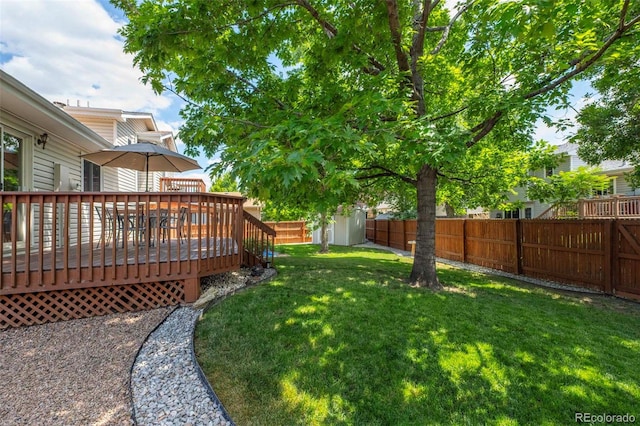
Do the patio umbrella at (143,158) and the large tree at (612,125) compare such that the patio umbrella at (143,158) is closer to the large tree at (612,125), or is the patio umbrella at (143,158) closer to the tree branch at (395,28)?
the tree branch at (395,28)

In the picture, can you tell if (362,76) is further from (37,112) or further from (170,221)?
(37,112)

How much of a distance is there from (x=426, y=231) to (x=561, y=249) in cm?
396

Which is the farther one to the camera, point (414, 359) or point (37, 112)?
point (37, 112)

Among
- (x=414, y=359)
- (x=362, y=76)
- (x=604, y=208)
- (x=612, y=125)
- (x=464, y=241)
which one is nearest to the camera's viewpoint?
(x=414, y=359)

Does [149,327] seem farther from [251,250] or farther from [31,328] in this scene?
[251,250]

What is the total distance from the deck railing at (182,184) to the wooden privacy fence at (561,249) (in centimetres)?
1352

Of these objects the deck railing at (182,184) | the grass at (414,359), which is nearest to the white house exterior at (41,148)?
the grass at (414,359)

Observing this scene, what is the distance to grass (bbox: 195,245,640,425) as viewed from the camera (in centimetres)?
250

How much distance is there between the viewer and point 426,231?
648 centimetres

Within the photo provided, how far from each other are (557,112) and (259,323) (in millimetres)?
7191

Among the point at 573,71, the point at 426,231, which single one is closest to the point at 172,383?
the point at 426,231

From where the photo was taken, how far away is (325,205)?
4922 mm

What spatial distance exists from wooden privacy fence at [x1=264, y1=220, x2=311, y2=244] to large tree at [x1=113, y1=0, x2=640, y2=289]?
14.1 m

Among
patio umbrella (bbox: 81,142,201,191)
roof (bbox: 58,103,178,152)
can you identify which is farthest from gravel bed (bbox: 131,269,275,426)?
roof (bbox: 58,103,178,152)
